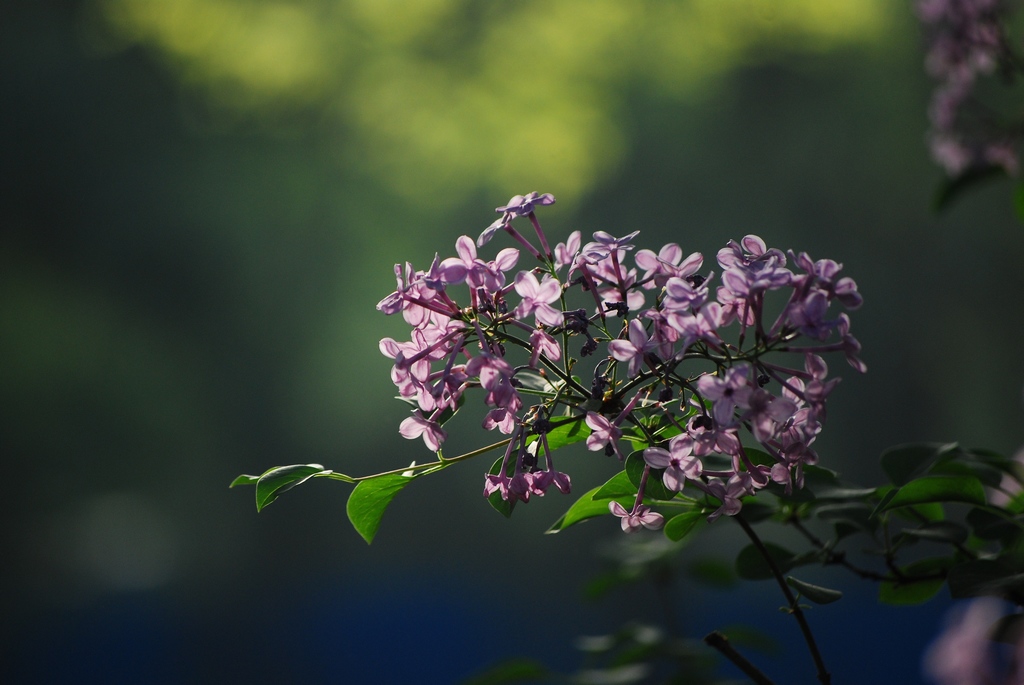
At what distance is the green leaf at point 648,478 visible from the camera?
404 millimetres

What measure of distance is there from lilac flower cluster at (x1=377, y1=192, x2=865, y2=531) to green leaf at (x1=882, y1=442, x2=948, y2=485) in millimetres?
132

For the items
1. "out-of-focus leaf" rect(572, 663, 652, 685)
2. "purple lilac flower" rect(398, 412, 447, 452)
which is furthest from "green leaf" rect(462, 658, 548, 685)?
"purple lilac flower" rect(398, 412, 447, 452)

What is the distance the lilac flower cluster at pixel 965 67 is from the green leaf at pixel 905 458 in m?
0.73

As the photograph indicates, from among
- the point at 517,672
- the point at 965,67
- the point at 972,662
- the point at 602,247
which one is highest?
the point at 965,67

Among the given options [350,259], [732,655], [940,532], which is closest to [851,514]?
[940,532]

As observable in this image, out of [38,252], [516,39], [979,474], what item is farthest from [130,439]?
[979,474]

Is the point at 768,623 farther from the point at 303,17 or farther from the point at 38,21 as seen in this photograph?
the point at 38,21

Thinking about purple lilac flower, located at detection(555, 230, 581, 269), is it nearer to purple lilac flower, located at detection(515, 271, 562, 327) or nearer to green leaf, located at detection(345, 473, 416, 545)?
purple lilac flower, located at detection(515, 271, 562, 327)

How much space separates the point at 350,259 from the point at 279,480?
201 inches

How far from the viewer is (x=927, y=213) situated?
18.5ft

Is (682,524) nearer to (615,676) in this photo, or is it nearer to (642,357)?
(642,357)

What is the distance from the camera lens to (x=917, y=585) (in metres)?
0.48

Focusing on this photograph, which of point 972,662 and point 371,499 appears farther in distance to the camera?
point 972,662

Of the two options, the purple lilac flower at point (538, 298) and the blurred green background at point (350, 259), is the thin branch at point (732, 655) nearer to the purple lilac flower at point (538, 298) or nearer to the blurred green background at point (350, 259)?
the purple lilac flower at point (538, 298)
